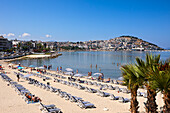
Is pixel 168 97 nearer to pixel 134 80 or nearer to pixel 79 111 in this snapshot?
pixel 134 80

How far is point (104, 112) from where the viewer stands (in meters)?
11.1

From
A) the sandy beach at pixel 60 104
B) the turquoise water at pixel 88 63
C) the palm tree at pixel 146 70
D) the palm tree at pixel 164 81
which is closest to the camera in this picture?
the palm tree at pixel 164 81

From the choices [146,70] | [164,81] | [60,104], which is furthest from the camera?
[60,104]

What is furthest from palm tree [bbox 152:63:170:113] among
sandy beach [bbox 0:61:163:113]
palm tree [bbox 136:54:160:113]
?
sandy beach [bbox 0:61:163:113]

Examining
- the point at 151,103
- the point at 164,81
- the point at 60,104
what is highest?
the point at 164,81

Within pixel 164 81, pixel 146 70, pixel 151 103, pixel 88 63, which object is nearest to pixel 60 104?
pixel 151 103

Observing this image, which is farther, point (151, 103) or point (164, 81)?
point (151, 103)

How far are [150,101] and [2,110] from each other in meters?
9.29

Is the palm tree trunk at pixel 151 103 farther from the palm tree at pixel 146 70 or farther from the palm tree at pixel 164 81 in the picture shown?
the palm tree at pixel 164 81

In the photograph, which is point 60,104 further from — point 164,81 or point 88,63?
point 88,63

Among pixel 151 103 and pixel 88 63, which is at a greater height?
pixel 151 103

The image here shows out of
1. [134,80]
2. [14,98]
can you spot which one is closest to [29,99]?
[14,98]

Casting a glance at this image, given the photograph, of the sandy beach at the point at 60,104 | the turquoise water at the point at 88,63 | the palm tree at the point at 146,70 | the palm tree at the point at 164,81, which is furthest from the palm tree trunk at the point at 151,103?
the sandy beach at the point at 60,104

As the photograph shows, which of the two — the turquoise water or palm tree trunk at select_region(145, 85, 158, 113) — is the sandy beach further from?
the turquoise water
